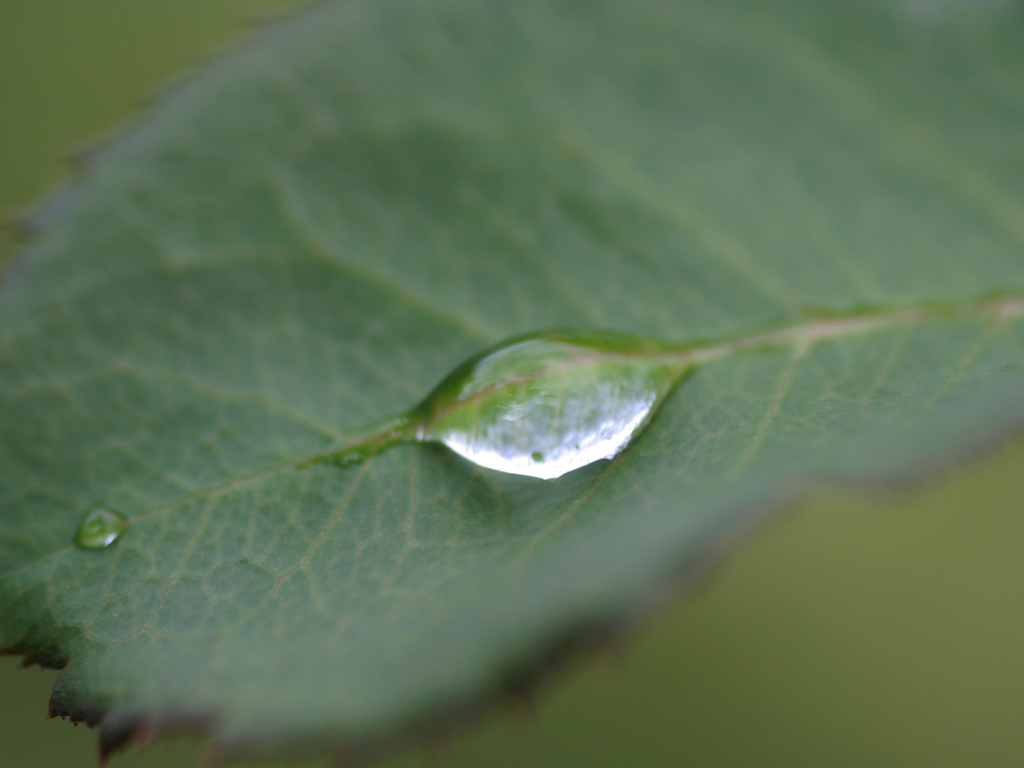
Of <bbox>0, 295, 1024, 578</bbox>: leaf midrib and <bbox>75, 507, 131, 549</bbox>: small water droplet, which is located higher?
<bbox>75, 507, 131, 549</bbox>: small water droplet

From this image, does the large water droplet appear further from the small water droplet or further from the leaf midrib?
the small water droplet

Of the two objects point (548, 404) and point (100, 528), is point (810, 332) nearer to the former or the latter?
point (548, 404)

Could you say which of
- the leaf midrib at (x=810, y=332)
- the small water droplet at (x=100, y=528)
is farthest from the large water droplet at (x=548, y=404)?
the small water droplet at (x=100, y=528)

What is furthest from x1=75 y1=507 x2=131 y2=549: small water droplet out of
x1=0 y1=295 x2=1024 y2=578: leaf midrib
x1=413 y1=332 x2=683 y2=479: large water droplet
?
x1=413 y1=332 x2=683 y2=479: large water droplet

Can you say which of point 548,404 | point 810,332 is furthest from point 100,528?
point 810,332

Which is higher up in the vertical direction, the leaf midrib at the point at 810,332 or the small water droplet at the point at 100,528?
the small water droplet at the point at 100,528

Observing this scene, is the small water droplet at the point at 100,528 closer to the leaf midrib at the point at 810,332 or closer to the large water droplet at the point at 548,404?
the leaf midrib at the point at 810,332
